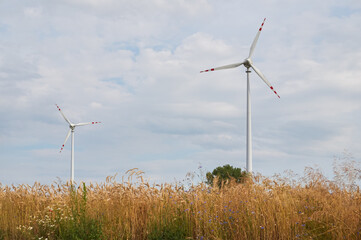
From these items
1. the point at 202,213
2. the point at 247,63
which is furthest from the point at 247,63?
the point at 202,213

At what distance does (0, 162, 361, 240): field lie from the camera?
7.66m

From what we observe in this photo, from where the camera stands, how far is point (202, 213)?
8.14 m

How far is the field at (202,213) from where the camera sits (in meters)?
7.66

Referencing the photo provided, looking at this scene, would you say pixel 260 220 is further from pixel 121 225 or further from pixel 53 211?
pixel 53 211

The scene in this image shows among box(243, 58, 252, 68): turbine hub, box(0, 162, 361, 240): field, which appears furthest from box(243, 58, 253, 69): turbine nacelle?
box(0, 162, 361, 240): field

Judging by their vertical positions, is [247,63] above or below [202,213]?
above

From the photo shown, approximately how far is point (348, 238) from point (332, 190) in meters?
2.44

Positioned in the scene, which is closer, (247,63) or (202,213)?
(202,213)

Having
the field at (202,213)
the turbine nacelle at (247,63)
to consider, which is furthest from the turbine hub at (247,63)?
the field at (202,213)

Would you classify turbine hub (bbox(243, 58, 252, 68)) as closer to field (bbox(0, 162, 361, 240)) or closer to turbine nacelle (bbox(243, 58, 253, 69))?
turbine nacelle (bbox(243, 58, 253, 69))

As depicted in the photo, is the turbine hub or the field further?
the turbine hub

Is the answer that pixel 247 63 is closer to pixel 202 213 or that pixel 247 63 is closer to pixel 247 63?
pixel 247 63

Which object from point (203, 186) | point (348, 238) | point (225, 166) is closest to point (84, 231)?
point (203, 186)

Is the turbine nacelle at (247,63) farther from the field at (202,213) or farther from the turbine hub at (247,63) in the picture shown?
the field at (202,213)
